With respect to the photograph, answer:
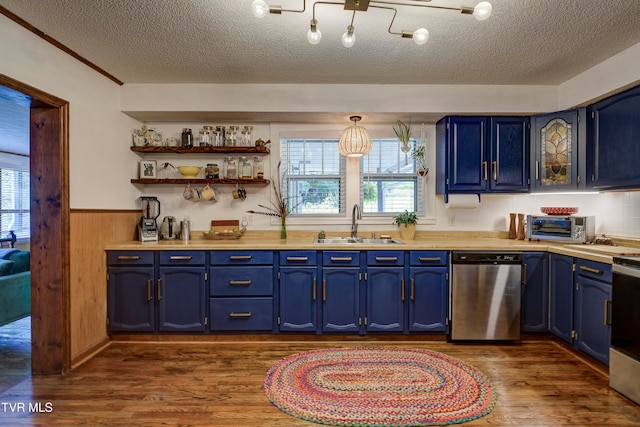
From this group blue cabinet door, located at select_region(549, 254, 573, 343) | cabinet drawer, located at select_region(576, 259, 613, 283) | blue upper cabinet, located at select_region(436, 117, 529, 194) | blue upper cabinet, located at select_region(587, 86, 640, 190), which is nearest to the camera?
cabinet drawer, located at select_region(576, 259, 613, 283)

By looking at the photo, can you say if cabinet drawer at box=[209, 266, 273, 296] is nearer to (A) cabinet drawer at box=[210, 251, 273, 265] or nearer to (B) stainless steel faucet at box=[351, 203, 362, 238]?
(A) cabinet drawer at box=[210, 251, 273, 265]

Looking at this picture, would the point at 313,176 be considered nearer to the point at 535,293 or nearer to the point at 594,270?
the point at 535,293

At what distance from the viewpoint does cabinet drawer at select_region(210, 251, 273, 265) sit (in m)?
2.90

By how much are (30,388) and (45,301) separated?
584 mm

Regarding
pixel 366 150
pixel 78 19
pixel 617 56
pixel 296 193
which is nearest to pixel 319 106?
pixel 366 150

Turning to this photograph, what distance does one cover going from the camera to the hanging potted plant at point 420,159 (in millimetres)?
3408

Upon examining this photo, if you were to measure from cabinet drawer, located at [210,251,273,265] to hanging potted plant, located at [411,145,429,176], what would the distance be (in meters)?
1.82

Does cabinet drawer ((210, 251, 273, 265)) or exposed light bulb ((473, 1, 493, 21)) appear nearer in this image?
exposed light bulb ((473, 1, 493, 21))

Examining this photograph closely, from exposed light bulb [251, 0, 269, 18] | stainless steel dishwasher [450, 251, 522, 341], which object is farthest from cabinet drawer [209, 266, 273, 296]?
exposed light bulb [251, 0, 269, 18]

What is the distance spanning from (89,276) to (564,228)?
421 centimetres

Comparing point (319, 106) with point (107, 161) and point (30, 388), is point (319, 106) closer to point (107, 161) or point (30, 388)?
point (107, 161)

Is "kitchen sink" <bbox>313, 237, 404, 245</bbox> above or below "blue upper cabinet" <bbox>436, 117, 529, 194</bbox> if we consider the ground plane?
below

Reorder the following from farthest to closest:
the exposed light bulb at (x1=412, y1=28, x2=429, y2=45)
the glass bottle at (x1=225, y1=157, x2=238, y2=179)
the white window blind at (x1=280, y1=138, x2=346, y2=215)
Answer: the white window blind at (x1=280, y1=138, x2=346, y2=215) → the glass bottle at (x1=225, y1=157, x2=238, y2=179) → the exposed light bulb at (x1=412, y1=28, x2=429, y2=45)

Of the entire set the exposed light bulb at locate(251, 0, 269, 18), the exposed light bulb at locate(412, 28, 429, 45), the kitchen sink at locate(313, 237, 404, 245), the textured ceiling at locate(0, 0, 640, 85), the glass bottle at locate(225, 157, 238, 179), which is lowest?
the kitchen sink at locate(313, 237, 404, 245)
